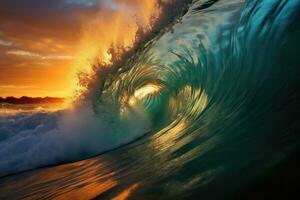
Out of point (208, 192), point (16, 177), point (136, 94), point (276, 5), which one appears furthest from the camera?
point (136, 94)

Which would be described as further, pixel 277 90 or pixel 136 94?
pixel 136 94

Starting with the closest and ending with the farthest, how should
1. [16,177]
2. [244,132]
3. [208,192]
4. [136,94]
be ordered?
1. [208,192]
2. [244,132]
3. [16,177]
4. [136,94]

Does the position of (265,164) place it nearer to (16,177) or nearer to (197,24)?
(16,177)

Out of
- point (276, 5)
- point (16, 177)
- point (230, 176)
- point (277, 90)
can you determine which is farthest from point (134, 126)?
point (230, 176)

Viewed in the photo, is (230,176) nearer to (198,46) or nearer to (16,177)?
(16,177)

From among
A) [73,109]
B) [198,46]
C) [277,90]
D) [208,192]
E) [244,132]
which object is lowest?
[208,192]

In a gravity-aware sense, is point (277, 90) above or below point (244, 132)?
above

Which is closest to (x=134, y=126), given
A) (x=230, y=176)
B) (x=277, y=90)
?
(x=277, y=90)
